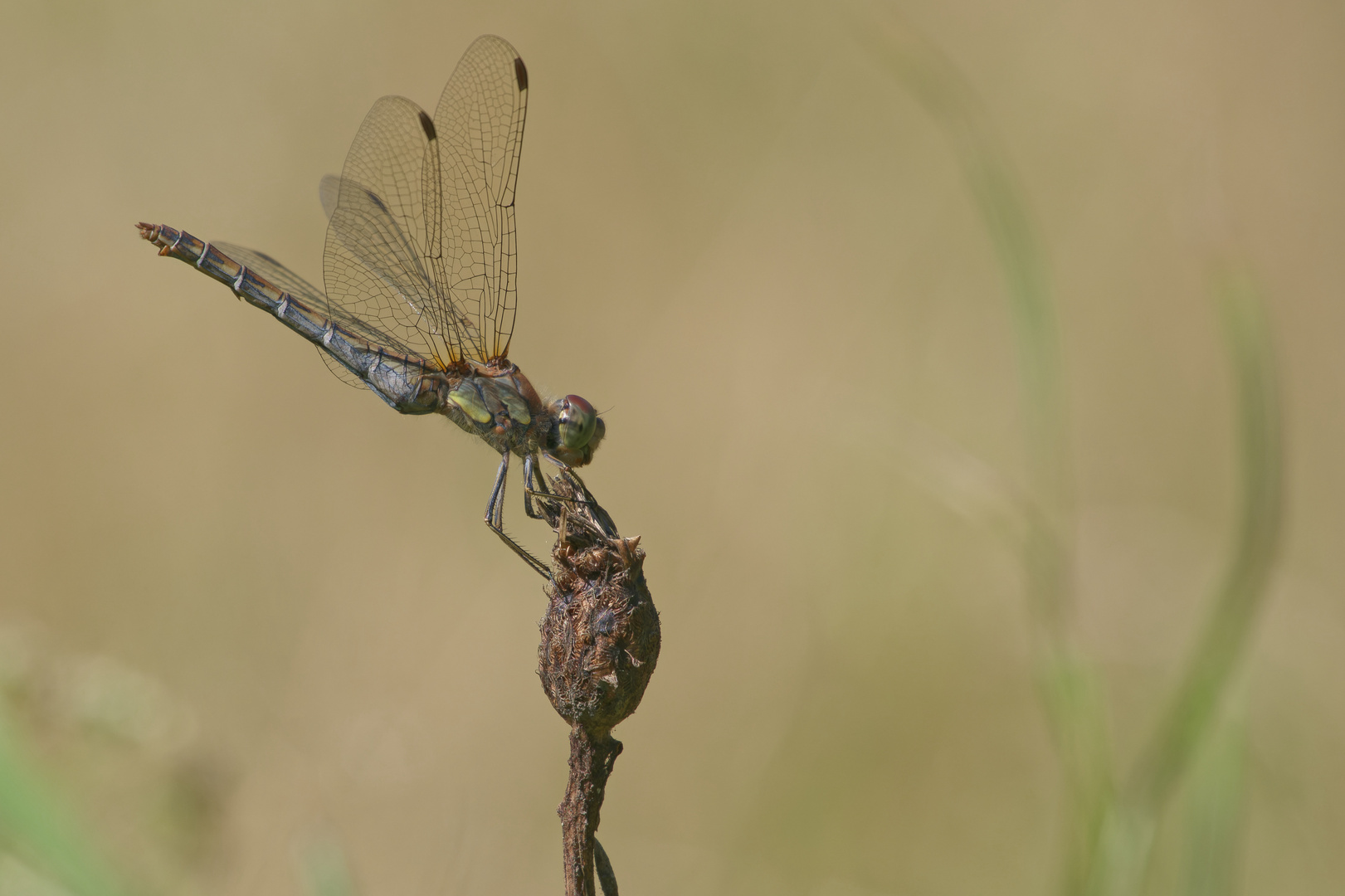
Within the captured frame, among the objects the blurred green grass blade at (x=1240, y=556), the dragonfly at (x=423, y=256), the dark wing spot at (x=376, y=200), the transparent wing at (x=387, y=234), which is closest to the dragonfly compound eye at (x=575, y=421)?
the dragonfly at (x=423, y=256)

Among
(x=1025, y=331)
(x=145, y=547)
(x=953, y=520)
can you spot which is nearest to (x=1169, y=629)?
(x=953, y=520)

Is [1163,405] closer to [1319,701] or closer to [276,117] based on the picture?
[1319,701]

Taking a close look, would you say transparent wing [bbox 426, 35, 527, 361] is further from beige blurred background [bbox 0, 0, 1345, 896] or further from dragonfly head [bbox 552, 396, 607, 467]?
beige blurred background [bbox 0, 0, 1345, 896]

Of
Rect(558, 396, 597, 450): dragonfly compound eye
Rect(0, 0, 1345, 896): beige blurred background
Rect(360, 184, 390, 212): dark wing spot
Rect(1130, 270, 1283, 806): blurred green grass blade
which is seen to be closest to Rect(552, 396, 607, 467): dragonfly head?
Rect(558, 396, 597, 450): dragonfly compound eye

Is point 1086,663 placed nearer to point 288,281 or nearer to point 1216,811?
point 1216,811

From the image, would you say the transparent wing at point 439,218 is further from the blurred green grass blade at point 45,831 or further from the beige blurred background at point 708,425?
the blurred green grass blade at point 45,831

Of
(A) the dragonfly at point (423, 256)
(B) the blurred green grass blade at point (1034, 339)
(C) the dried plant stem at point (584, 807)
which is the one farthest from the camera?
(A) the dragonfly at point (423, 256)

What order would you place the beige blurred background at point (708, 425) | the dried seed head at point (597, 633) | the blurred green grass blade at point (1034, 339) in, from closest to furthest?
the dried seed head at point (597, 633)
the blurred green grass blade at point (1034, 339)
the beige blurred background at point (708, 425)
